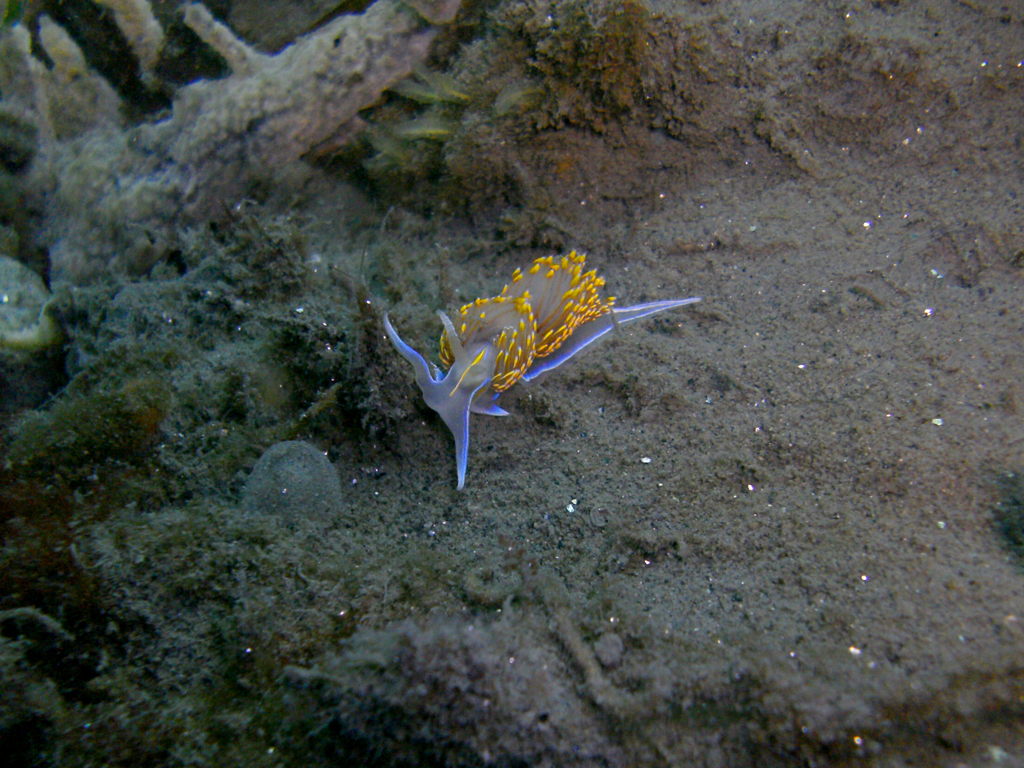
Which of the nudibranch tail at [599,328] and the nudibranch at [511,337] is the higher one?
the nudibranch at [511,337]

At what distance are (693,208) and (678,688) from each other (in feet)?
12.8

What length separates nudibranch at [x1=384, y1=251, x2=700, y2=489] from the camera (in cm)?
318

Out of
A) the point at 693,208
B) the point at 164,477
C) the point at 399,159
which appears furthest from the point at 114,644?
the point at 693,208

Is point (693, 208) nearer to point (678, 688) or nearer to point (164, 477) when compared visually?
point (678, 688)

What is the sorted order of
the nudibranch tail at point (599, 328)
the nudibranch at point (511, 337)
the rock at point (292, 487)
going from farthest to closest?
the nudibranch tail at point (599, 328) → the nudibranch at point (511, 337) → the rock at point (292, 487)

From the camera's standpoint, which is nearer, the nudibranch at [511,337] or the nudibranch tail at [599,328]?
the nudibranch at [511,337]

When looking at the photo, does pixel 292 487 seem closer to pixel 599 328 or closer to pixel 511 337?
pixel 511 337

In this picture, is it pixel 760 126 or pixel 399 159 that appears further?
pixel 399 159

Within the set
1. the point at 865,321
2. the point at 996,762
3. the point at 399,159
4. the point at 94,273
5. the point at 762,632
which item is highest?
the point at 94,273

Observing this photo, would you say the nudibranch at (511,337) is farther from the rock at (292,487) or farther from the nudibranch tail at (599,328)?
the rock at (292,487)

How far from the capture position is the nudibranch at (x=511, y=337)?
10.4ft

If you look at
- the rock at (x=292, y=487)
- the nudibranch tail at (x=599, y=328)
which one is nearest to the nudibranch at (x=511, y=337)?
the nudibranch tail at (x=599, y=328)

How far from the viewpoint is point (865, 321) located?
10.9ft

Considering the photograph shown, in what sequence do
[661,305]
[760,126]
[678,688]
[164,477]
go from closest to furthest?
[678,688] → [164,477] → [661,305] → [760,126]
